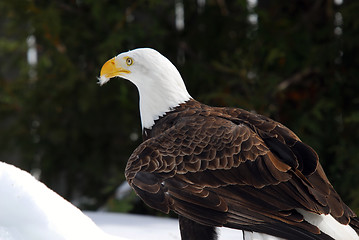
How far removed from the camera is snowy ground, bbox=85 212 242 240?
3.94 meters

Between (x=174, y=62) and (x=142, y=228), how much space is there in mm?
2323

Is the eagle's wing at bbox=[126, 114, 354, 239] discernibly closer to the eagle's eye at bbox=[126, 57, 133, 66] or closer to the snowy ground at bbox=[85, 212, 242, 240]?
the eagle's eye at bbox=[126, 57, 133, 66]

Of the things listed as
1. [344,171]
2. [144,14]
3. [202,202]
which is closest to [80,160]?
[144,14]

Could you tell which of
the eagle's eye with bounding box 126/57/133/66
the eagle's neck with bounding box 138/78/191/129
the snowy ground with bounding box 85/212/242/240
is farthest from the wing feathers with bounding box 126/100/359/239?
the snowy ground with bounding box 85/212/242/240

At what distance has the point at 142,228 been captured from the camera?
4.23 m

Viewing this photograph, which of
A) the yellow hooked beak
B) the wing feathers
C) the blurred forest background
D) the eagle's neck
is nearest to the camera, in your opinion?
the wing feathers

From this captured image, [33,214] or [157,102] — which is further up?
[157,102]

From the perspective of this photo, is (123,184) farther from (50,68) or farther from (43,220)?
(43,220)

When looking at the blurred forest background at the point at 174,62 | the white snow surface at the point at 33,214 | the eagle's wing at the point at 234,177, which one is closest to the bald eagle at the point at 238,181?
the eagle's wing at the point at 234,177

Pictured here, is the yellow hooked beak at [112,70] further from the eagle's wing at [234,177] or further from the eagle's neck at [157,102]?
the eagle's wing at [234,177]

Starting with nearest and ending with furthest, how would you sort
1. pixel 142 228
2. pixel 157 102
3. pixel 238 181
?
pixel 238 181 → pixel 157 102 → pixel 142 228

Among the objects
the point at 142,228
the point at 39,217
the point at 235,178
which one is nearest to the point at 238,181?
the point at 235,178

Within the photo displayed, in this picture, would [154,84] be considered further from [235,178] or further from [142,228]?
[142,228]

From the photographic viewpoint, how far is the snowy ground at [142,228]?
3.94 metres
